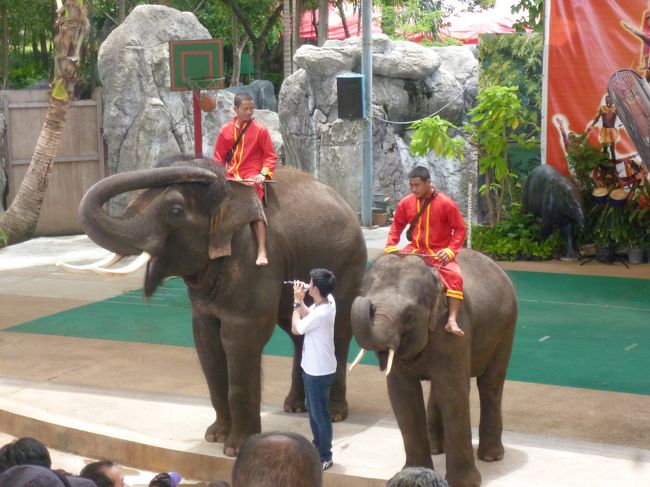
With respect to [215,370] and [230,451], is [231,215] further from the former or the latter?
[230,451]

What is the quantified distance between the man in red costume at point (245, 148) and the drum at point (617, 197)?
8131 millimetres

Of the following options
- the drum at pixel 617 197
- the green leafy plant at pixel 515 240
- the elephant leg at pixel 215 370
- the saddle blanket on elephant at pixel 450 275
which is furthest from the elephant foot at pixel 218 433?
the drum at pixel 617 197

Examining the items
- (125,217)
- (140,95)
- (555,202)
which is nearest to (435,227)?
(125,217)

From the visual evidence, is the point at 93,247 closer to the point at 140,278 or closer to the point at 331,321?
the point at 140,278

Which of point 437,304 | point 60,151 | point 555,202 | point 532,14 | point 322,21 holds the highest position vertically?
point 532,14

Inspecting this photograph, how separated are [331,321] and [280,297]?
2.94 feet

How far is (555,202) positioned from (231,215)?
27.6 ft

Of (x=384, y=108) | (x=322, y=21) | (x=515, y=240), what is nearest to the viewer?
(x=515, y=240)

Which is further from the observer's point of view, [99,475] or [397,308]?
[397,308]

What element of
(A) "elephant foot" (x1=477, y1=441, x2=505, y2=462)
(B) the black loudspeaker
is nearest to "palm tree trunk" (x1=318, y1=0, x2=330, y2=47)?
(B) the black loudspeaker

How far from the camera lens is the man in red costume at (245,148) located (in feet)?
25.5

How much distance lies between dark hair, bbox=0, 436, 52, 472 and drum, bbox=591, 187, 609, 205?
12.0 metres

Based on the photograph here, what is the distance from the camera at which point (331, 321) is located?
6.90 metres

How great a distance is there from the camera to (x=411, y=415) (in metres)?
6.53
